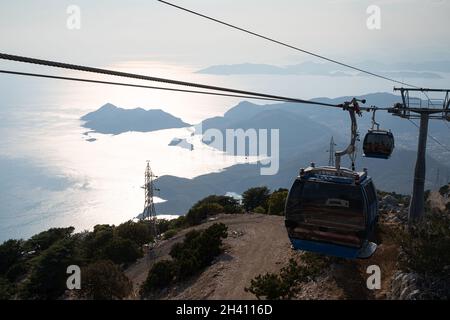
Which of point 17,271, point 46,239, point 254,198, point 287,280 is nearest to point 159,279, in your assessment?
A: point 287,280

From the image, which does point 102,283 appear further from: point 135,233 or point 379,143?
point 135,233

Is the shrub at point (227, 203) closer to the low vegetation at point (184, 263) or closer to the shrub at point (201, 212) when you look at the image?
the shrub at point (201, 212)

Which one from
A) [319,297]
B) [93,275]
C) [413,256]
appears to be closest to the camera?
[413,256]
